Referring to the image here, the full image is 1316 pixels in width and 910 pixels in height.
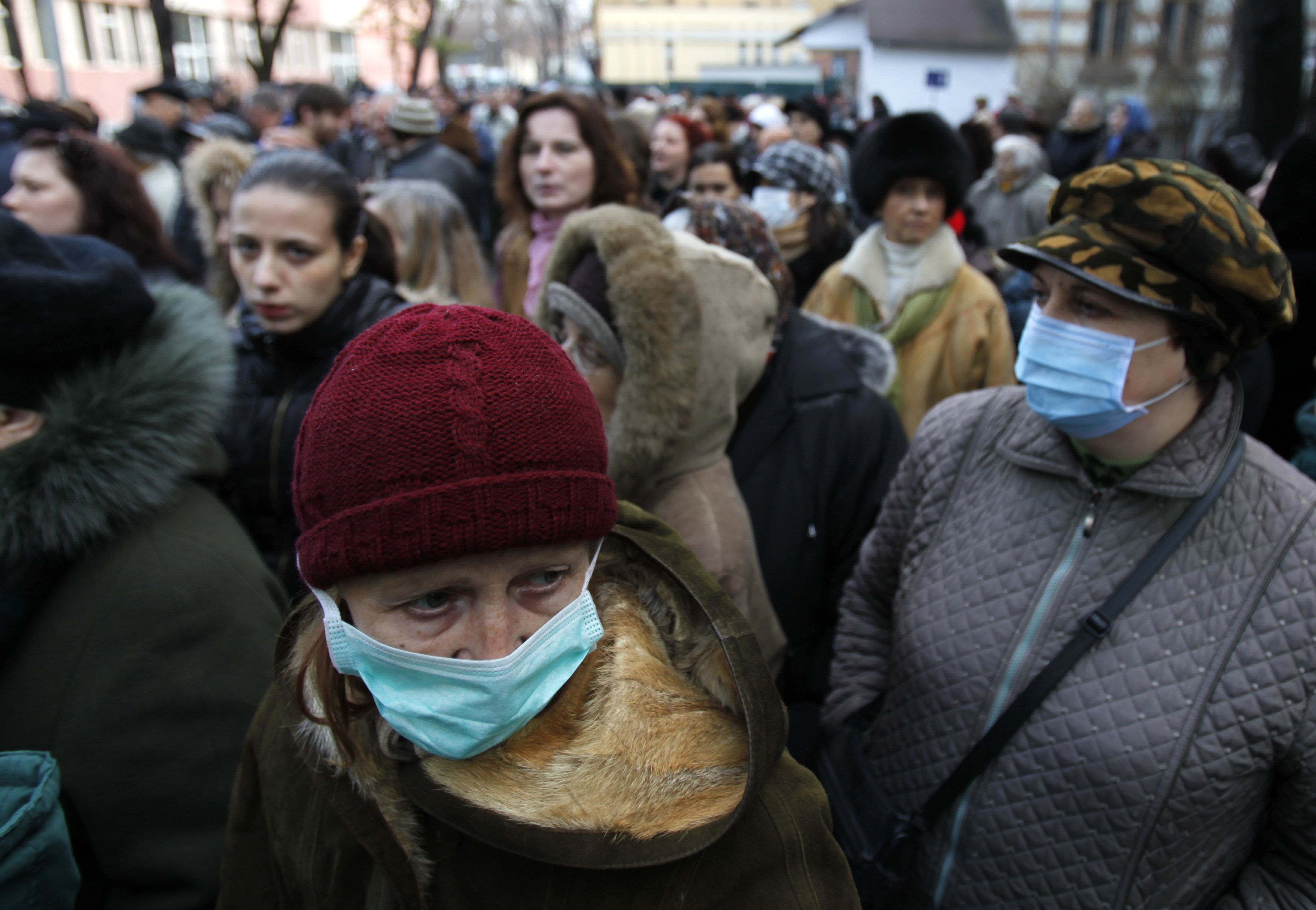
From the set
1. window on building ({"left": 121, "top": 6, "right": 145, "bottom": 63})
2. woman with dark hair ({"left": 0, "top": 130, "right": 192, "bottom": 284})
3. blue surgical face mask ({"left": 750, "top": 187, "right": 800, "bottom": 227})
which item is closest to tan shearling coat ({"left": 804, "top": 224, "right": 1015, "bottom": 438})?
blue surgical face mask ({"left": 750, "top": 187, "right": 800, "bottom": 227})

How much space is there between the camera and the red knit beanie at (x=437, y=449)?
107 centimetres

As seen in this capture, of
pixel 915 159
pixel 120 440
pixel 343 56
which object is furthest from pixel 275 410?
pixel 343 56

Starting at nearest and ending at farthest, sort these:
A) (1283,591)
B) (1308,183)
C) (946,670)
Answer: (1283,591), (946,670), (1308,183)

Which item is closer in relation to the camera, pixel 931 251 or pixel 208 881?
pixel 208 881

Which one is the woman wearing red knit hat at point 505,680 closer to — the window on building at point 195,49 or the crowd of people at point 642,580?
the crowd of people at point 642,580

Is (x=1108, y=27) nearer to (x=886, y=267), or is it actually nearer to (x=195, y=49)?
(x=886, y=267)

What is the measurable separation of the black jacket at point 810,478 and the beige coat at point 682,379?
25cm

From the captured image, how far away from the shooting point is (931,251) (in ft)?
12.7

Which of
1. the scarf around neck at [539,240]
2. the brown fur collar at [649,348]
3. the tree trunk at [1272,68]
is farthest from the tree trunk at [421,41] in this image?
the brown fur collar at [649,348]

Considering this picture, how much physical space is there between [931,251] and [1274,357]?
144 centimetres

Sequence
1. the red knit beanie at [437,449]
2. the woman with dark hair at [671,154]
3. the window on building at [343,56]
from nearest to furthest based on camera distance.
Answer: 1. the red knit beanie at [437,449]
2. the woman with dark hair at [671,154]
3. the window on building at [343,56]

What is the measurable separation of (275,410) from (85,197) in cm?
172

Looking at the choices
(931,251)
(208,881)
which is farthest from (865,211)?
(208,881)

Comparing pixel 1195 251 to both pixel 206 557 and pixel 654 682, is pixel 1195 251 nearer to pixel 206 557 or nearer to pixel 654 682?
pixel 654 682
